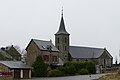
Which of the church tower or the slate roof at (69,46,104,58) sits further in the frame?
the slate roof at (69,46,104,58)

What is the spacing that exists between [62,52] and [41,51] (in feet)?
111

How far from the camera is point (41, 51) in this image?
8056cm

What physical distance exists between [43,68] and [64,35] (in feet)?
137

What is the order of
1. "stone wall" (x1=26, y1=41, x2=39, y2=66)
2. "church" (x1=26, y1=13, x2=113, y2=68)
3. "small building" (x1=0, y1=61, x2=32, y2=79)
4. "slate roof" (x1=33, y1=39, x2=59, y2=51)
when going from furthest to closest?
"church" (x1=26, y1=13, x2=113, y2=68)
"slate roof" (x1=33, y1=39, x2=59, y2=51)
"stone wall" (x1=26, y1=41, x2=39, y2=66)
"small building" (x1=0, y1=61, x2=32, y2=79)

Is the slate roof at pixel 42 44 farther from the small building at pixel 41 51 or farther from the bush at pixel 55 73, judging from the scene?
the bush at pixel 55 73

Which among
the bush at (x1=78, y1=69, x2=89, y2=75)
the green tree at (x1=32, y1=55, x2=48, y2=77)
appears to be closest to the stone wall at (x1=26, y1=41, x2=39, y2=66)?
the green tree at (x1=32, y1=55, x2=48, y2=77)

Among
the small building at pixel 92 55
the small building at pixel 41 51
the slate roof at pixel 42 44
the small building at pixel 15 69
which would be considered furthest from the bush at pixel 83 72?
the small building at pixel 92 55

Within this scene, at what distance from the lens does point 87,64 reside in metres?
87.3

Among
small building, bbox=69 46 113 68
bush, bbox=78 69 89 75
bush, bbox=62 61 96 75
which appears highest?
small building, bbox=69 46 113 68

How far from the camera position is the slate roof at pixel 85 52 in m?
121

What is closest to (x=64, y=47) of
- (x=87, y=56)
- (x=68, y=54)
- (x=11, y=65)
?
(x=68, y=54)

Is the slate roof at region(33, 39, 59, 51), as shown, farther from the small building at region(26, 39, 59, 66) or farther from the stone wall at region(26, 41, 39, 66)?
the stone wall at region(26, 41, 39, 66)

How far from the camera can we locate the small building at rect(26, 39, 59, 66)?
265 feet

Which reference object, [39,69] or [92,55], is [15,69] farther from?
[92,55]
